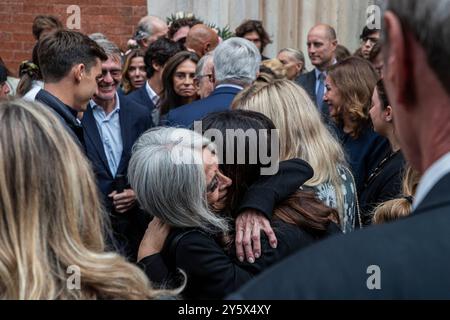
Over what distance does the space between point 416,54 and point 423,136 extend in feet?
0.43

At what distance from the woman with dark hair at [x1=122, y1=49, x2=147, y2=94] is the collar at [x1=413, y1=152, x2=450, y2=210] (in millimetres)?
6691

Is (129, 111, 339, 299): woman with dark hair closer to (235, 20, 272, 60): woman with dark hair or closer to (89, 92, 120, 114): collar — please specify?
(89, 92, 120, 114): collar

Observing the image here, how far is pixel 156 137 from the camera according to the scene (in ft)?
10.3

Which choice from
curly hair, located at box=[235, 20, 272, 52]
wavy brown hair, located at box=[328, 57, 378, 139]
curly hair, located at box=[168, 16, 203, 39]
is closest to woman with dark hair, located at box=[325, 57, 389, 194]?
A: wavy brown hair, located at box=[328, 57, 378, 139]

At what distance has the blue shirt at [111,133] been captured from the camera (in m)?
5.44

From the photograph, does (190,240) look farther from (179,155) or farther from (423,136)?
(423,136)

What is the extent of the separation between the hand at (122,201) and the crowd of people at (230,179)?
0.06ft

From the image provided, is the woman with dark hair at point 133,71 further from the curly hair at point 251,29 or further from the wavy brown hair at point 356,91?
the wavy brown hair at point 356,91

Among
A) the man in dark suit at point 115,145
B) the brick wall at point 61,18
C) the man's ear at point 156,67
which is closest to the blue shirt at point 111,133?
the man in dark suit at point 115,145

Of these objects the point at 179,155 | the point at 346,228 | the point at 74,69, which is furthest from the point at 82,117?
the point at 179,155

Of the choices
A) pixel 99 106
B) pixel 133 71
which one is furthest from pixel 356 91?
pixel 133 71

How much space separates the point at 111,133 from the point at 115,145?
9cm

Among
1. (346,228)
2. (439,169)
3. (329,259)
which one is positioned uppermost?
(439,169)

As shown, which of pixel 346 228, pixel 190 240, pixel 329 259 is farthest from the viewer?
pixel 346 228
